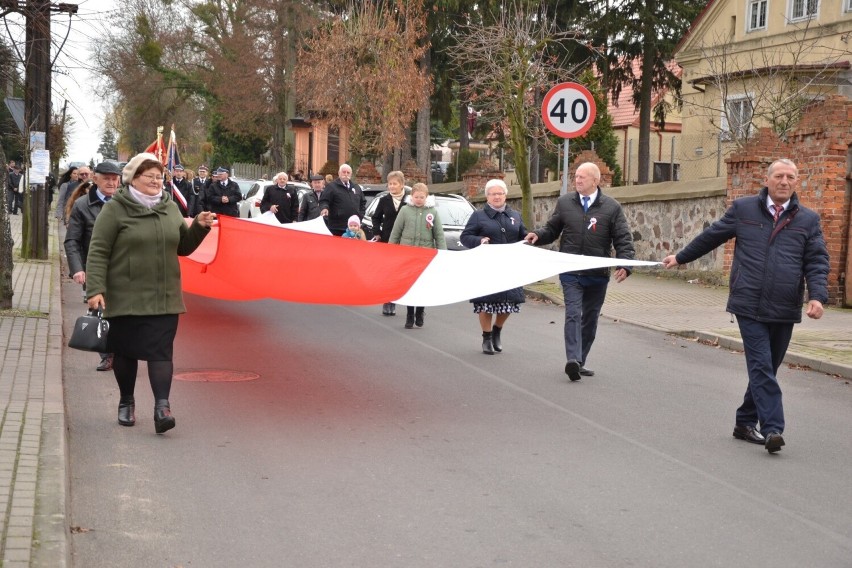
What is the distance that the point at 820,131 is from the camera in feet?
55.7

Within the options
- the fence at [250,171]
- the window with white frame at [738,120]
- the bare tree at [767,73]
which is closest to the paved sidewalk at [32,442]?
the window with white frame at [738,120]

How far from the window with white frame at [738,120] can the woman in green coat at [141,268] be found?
1760 centimetres

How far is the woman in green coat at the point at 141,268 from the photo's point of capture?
741 cm

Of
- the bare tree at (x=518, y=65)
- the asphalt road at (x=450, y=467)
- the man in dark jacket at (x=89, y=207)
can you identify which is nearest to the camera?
the asphalt road at (x=450, y=467)

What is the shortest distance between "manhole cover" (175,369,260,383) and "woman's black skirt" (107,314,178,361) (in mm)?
2263

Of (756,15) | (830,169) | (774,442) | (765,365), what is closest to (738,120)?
(756,15)

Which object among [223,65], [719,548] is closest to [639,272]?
[719,548]

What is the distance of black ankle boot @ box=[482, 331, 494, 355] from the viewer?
11.9m

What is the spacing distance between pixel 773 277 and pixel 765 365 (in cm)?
61

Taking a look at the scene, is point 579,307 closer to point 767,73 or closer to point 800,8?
point 767,73

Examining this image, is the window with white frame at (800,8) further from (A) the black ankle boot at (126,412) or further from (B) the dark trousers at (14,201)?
(A) the black ankle boot at (126,412)

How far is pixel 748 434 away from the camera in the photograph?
25.8ft

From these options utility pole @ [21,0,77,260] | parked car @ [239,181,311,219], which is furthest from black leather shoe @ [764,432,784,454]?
parked car @ [239,181,311,219]

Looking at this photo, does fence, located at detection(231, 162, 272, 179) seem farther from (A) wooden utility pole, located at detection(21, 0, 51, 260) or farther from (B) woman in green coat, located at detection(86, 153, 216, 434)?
(B) woman in green coat, located at detection(86, 153, 216, 434)
